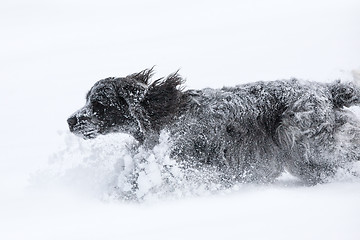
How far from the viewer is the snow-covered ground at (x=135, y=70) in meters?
4.04

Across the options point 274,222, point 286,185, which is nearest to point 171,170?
point 286,185

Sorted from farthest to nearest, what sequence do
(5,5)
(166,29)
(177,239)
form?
1. (5,5)
2. (166,29)
3. (177,239)

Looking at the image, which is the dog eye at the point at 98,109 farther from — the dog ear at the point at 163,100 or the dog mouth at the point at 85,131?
the dog ear at the point at 163,100

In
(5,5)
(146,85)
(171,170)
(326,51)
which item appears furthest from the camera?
(5,5)

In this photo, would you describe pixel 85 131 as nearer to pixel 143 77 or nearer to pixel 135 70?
pixel 143 77

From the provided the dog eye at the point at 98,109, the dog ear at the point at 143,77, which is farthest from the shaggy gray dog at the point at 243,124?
the dog ear at the point at 143,77

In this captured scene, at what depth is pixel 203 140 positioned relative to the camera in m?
5.49

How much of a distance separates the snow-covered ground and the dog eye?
46 cm

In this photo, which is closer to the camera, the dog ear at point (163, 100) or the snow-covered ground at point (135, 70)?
the snow-covered ground at point (135, 70)

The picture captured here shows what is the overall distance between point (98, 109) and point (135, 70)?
7135 millimetres

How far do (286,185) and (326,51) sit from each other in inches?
336

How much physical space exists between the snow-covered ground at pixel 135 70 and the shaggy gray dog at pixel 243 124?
10.2 inches

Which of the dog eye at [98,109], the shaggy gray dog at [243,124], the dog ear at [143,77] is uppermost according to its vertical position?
the dog ear at [143,77]

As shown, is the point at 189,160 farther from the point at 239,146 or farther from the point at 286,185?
the point at 286,185
